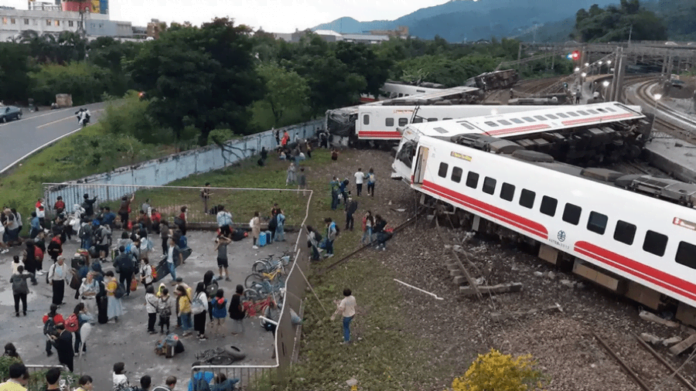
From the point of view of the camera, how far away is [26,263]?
15.6m

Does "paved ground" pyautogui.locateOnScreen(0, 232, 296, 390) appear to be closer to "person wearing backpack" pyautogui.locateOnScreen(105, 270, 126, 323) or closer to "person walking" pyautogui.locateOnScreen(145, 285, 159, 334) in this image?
"person walking" pyautogui.locateOnScreen(145, 285, 159, 334)

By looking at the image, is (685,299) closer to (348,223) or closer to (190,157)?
(348,223)

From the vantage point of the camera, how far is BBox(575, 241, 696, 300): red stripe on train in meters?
13.0

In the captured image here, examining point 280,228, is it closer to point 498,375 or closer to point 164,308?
point 164,308

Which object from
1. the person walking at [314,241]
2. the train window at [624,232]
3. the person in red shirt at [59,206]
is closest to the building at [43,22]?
the person in red shirt at [59,206]

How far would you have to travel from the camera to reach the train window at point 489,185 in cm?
1822

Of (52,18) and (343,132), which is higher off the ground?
(52,18)

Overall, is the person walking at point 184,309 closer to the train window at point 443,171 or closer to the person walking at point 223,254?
the person walking at point 223,254

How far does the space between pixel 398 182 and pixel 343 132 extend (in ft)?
31.0

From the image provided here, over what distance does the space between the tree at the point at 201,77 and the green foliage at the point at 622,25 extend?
251 ft

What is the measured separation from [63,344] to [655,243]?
11957 millimetres

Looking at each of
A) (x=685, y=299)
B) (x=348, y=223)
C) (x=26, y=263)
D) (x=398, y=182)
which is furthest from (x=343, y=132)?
(x=685, y=299)

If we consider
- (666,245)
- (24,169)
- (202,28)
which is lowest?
(24,169)

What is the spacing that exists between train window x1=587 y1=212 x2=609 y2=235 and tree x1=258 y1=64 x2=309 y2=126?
26984 mm
